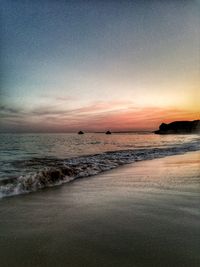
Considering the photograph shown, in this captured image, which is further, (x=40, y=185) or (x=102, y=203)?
(x=40, y=185)

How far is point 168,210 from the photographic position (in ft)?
16.1

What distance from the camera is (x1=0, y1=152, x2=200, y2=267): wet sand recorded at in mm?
3178

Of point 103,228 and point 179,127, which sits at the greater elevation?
point 179,127

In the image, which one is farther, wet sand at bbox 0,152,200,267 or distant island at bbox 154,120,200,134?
distant island at bbox 154,120,200,134

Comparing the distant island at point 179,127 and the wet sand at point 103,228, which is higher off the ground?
the distant island at point 179,127

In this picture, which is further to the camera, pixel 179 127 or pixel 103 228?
pixel 179 127

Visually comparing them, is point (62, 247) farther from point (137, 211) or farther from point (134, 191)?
point (134, 191)

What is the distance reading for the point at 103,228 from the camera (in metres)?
4.14

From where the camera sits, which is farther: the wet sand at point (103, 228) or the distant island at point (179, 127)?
the distant island at point (179, 127)

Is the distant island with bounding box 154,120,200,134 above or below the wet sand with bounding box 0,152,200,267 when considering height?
above

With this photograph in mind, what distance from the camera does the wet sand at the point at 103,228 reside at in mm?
3178

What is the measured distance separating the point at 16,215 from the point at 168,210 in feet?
8.14

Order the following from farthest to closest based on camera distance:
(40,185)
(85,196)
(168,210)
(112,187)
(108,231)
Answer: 1. (40,185)
2. (112,187)
3. (85,196)
4. (168,210)
5. (108,231)

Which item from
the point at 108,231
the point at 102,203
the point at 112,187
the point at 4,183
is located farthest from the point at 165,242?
the point at 4,183
